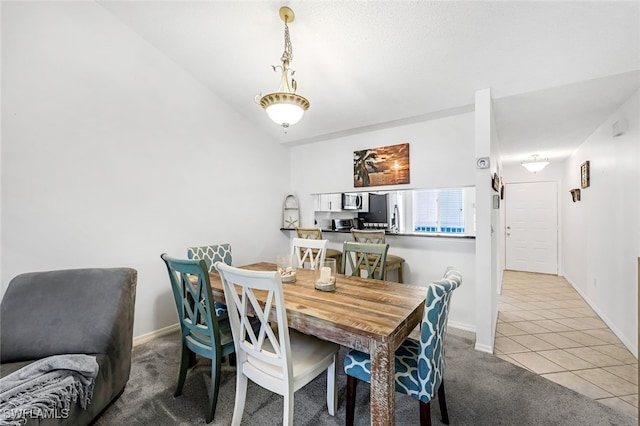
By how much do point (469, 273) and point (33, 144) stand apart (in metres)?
4.11

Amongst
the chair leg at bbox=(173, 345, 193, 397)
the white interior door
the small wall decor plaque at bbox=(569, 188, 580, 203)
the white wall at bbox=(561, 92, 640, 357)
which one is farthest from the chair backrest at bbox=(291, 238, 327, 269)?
the white interior door

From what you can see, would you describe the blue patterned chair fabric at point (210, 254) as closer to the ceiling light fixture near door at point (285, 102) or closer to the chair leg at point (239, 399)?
the chair leg at point (239, 399)

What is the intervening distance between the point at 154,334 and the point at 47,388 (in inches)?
66.1

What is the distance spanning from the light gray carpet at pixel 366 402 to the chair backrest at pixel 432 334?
0.52 meters

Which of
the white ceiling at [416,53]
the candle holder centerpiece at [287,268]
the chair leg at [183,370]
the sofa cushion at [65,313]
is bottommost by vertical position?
the chair leg at [183,370]

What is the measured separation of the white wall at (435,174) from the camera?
2.93m

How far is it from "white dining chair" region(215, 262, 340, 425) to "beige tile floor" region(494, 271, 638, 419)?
1838 millimetres

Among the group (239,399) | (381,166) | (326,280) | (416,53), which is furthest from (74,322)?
(381,166)

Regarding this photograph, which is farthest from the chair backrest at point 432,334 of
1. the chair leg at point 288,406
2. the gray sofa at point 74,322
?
the gray sofa at point 74,322

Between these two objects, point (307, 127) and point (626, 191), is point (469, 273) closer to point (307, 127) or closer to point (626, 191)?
point (626, 191)

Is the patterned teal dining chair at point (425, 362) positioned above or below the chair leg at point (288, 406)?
above

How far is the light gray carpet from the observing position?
5.37 feet

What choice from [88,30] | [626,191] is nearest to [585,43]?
[626,191]

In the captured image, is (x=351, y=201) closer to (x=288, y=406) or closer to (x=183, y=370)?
(x=183, y=370)
